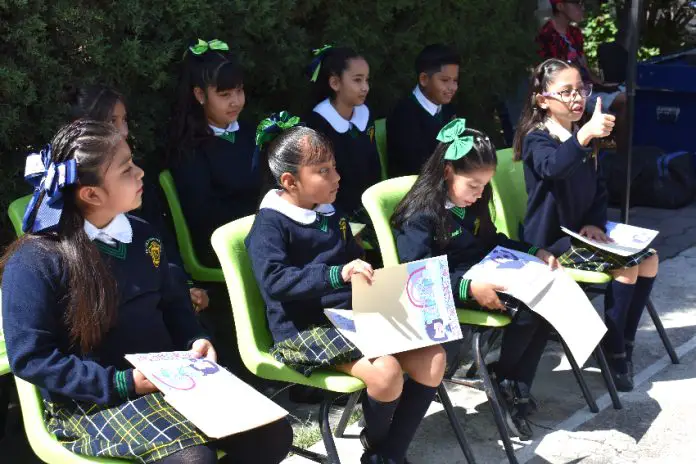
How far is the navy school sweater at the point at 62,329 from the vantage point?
2547 millimetres

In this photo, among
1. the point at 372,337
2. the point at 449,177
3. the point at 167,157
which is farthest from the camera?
the point at 167,157

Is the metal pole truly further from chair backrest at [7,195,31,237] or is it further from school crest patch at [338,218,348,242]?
chair backrest at [7,195,31,237]

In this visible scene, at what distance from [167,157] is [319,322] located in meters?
1.23

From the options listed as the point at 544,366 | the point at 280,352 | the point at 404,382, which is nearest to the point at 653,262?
the point at 544,366

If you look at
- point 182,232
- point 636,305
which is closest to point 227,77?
point 182,232

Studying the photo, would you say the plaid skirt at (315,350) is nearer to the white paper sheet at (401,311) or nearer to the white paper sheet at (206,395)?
the white paper sheet at (401,311)

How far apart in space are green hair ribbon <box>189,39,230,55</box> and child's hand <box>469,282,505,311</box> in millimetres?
1448

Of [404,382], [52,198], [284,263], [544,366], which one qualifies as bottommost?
[544,366]

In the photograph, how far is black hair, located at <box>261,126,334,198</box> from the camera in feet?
10.8

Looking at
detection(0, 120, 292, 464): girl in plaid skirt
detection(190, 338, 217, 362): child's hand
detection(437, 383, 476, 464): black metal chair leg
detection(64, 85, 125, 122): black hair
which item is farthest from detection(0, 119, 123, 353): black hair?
detection(437, 383, 476, 464): black metal chair leg

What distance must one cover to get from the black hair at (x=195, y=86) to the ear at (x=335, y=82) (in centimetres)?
57

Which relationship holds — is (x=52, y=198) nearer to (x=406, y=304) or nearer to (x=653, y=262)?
(x=406, y=304)

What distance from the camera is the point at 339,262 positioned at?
334 centimetres

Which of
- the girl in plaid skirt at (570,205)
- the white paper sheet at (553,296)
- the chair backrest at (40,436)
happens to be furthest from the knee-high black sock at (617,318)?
the chair backrest at (40,436)
